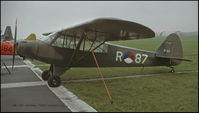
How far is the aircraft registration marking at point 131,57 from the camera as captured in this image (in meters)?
7.38

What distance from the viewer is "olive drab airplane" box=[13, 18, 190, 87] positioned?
5.30 m

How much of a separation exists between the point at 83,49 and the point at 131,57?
7.95 ft

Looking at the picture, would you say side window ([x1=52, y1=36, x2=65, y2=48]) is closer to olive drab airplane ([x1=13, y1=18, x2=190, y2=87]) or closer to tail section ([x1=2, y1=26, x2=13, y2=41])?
olive drab airplane ([x1=13, y1=18, x2=190, y2=87])

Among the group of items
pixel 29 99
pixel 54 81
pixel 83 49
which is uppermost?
pixel 83 49

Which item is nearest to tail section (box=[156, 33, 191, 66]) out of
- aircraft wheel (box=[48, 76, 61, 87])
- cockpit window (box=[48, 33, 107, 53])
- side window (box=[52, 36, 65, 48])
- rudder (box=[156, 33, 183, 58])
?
rudder (box=[156, 33, 183, 58])

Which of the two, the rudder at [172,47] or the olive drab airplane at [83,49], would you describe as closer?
the olive drab airplane at [83,49]

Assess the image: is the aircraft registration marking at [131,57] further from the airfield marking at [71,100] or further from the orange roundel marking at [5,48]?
the orange roundel marking at [5,48]

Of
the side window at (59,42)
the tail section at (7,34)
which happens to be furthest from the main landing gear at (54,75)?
the tail section at (7,34)

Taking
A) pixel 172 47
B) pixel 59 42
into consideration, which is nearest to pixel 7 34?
pixel 59 42

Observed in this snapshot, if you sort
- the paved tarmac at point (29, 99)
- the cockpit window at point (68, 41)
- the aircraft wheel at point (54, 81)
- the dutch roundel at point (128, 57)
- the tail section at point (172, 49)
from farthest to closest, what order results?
the tail section at point (172, 49)
the dutch roundel at point (128, 57)
the cockpit window at point (68, 41)
the aircraft wheel at point (54, 81)
the paved tarmac at point (29, 99)

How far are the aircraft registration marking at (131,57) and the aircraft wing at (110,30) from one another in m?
1.38

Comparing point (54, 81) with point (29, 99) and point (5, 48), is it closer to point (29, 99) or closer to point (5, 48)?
point (29, 99)

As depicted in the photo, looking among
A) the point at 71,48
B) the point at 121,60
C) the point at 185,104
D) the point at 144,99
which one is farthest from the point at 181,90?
the point at 71,48

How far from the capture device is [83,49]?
6.54m
